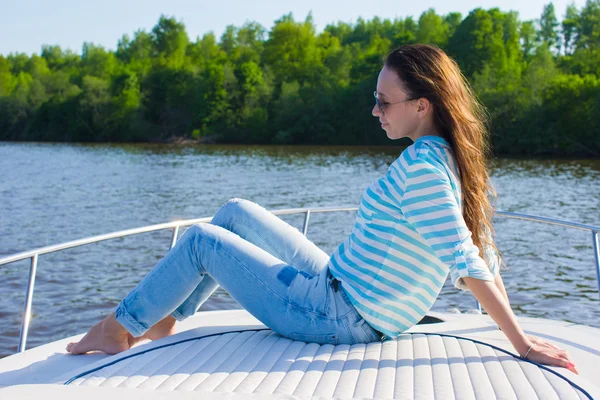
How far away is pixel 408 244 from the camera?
231 cm

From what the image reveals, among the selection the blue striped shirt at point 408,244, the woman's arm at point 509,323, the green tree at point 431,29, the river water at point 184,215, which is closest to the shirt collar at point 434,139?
the blue striped shirt at point 408,244

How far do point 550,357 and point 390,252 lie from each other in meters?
0.60

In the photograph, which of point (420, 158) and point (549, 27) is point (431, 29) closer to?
point (549, 27)

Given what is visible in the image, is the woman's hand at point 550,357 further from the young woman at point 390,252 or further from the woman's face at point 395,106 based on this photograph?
the woman's face at point 395,106

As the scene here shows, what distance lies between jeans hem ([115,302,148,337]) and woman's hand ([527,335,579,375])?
4.39 feet

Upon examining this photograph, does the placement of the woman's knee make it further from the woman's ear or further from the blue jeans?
the woman's ear

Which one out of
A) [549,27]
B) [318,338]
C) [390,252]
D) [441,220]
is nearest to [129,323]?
[318,338]

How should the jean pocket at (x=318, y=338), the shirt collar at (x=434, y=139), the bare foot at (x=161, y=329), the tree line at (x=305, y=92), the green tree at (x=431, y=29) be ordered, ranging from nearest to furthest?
the shirt collar at (x=434, y=139), the jean pocket at (x=318, y=338), the bare foot at (x=161, y=329), the tree line at (x=305, y=92), the green tree at (x=431, y=29)

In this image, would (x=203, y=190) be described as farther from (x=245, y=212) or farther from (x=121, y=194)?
(x=245, y=212)

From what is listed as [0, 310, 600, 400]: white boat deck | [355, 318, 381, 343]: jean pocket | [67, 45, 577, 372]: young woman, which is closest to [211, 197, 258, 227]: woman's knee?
[67, 45, 577, 372]: young woman

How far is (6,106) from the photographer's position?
71062mm

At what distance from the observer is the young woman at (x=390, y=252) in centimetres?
223

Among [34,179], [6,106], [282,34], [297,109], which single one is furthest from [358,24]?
[34,179]

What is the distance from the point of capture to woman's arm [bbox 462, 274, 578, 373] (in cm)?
212
